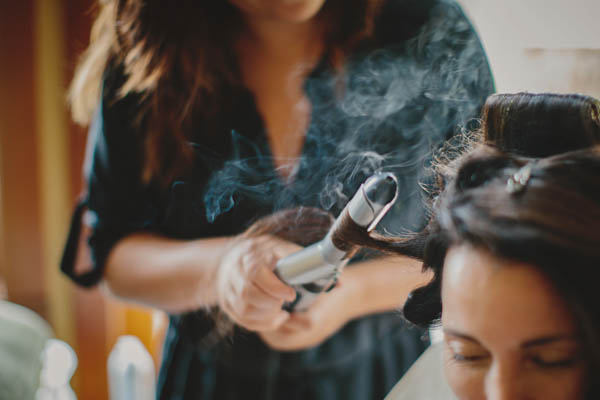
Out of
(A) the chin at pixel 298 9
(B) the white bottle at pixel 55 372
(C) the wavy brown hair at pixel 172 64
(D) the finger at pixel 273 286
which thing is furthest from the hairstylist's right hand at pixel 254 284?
(B) the white bottle at pixel 55 372

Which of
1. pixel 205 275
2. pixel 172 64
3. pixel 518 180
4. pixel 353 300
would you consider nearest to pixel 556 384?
pixel 518 180

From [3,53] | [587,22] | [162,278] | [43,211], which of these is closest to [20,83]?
[3,53]

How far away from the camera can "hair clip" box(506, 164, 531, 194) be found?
32 cm

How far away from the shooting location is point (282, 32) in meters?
0.52

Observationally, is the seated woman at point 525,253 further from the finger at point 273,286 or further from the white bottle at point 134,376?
the white bottle at point 134,376

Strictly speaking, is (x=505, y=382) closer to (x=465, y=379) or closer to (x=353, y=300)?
(x=465, y=379)

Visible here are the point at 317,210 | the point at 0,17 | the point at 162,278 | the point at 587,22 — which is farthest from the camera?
the point at 0,17

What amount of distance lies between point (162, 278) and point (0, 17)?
48cm

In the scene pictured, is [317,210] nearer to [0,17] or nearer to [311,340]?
[311,340]

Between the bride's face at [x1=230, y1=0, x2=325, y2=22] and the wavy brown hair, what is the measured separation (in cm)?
4

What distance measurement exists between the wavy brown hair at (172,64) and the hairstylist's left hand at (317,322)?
7.9 inches

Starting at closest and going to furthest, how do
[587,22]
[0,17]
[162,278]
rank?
[587,22] < [162,278] < [0,17]

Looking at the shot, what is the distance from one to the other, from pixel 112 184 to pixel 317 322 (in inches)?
11.0

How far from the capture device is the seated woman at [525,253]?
0.31 m
